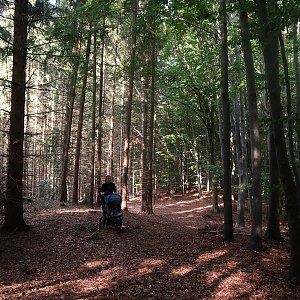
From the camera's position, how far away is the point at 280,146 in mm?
6121

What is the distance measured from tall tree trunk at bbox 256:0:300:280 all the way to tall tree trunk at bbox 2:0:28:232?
6206 millimetres

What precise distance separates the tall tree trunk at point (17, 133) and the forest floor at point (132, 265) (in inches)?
22.0

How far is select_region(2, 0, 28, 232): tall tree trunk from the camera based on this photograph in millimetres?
8859

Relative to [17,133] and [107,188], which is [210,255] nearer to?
[107,188]

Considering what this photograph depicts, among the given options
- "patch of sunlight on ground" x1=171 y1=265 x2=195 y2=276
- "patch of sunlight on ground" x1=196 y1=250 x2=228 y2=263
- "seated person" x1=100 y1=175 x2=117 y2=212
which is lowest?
"patch of sunlight on ground" x1=196 y1=250 x2=228 y2=263

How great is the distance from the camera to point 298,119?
634 centimetres

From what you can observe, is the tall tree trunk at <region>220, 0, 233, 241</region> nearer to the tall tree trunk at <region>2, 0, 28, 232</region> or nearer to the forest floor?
the forest floor

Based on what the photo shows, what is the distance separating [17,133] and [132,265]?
4726 mm

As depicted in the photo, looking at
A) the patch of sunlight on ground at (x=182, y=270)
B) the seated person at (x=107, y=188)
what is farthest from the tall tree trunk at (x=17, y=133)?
the patch of sunlight on ground at (x=182, y=270)

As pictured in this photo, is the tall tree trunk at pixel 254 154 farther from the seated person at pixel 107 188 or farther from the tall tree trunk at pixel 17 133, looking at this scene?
the tall tree trunk at pixel 17 133

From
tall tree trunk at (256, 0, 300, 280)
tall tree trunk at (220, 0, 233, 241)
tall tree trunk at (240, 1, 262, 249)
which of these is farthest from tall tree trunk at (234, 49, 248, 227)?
tall tree trunk at (256, 0, 300, 280)

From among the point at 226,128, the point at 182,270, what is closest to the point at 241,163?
the point at 226,128

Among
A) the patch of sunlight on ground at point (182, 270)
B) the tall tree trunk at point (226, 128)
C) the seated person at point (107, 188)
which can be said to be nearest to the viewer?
the patch of sunlight on ground at point (182, 270)

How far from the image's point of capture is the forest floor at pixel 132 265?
573 centimetres
